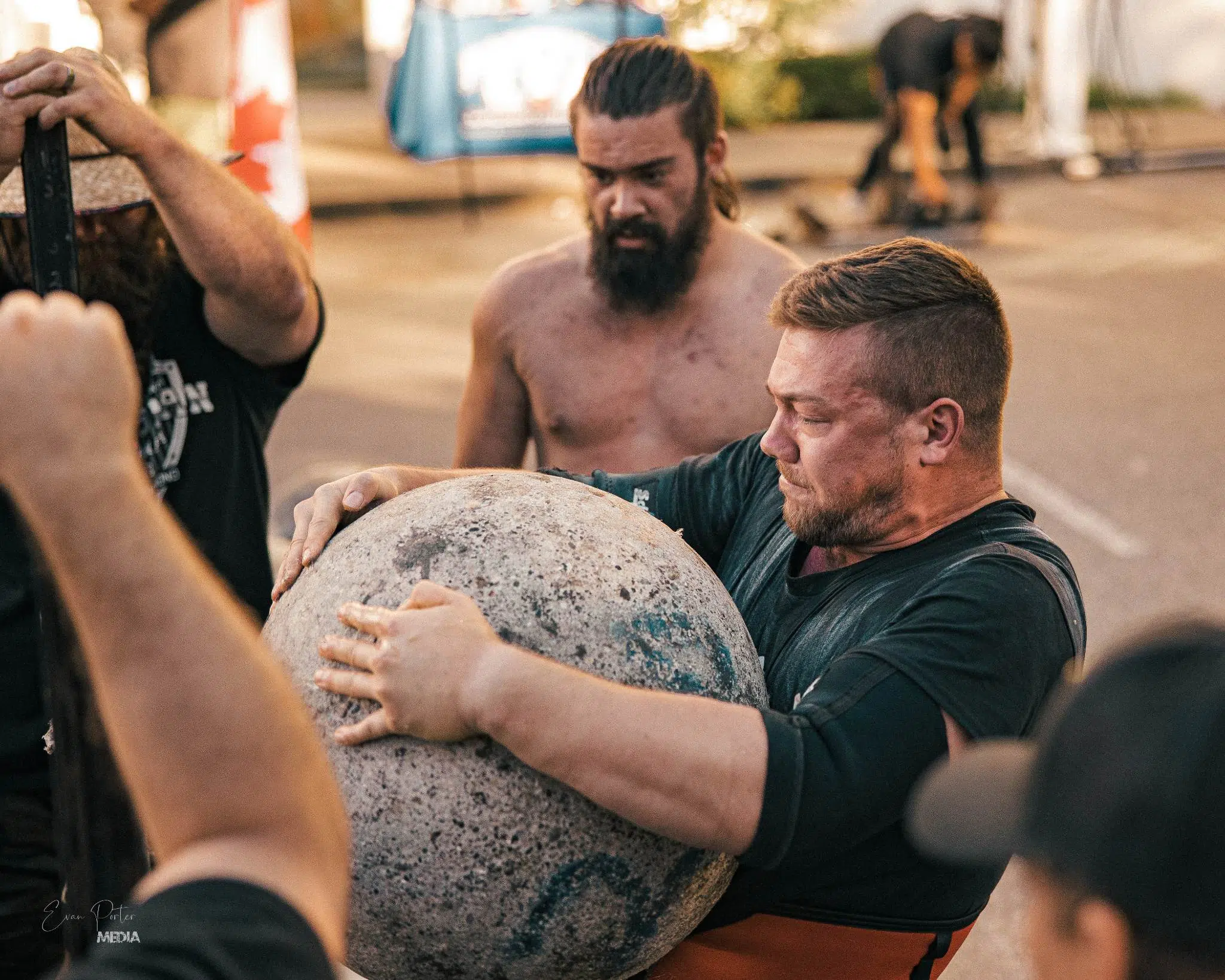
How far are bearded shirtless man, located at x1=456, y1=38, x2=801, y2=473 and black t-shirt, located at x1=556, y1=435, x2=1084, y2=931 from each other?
126 centimetres

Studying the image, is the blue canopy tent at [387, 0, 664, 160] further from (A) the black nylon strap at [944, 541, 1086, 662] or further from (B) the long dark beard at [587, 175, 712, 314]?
(A) the black nylon strap at [944, 541, 1086, 662]

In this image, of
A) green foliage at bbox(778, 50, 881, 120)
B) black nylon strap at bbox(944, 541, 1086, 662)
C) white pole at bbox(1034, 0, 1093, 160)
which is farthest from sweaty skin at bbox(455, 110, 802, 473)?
green foliage at bbox(778, 50, 881, 120)

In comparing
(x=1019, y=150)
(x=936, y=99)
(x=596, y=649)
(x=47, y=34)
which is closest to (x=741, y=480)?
(x=596, y=649)

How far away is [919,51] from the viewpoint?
12734 mm

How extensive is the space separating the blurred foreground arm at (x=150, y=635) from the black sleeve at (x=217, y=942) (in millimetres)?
17

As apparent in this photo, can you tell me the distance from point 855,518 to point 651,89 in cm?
178

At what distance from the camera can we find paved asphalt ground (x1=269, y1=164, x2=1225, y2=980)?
6.88 m

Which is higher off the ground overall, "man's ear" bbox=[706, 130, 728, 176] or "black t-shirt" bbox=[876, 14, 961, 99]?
"man's ear" bbox=[706, 130, 728, 176]

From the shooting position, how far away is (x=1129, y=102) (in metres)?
21.0

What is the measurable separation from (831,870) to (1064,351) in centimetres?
856

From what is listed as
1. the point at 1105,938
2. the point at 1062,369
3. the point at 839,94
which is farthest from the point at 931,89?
the point at 1105,938

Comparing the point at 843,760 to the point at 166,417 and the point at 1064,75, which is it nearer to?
the point at 166,417

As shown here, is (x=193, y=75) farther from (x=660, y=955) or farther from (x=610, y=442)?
(x=660, y=955)

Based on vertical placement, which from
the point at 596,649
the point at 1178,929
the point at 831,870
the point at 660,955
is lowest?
the point at 660,955
